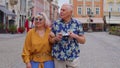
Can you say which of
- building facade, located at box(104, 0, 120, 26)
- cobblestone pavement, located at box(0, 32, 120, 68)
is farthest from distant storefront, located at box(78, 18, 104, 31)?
cobblestone pavement, located at box(0, 32, 120, 68)

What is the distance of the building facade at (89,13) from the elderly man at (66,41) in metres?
87.0

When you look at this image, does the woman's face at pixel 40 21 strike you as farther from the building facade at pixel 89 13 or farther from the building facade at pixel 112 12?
the building facade at pixel 112 12

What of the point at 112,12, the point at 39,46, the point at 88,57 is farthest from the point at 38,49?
the point at 112,12

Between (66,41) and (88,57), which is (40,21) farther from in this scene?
(88,57)

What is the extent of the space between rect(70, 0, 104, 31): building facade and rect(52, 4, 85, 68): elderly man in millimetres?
87009

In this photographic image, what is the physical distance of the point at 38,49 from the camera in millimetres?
5734

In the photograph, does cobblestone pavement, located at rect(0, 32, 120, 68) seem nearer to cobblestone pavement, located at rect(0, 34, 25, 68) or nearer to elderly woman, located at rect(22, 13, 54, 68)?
cobblestone pavement, located at rect(0, 34, 25, 68)

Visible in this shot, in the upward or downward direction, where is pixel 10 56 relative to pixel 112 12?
downward

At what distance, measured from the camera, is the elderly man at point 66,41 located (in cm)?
560

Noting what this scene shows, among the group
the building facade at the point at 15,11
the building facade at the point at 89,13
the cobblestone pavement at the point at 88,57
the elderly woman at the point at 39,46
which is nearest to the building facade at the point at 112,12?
the building facade at the point at 89,13

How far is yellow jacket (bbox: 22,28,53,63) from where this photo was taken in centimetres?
573

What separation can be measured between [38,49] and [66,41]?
0.44 m

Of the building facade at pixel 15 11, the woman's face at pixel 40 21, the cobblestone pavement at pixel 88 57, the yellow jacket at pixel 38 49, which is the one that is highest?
the building facade at pixel 15 11

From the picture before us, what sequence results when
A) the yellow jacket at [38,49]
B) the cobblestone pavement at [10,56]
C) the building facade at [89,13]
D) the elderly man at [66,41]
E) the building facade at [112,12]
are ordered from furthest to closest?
the building facade at [89,13] → the building facade at [112,12] → the cobblestone pavement at [10,56] → the yellow jacket at [38,49] → the elderly man at [66,41]
